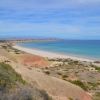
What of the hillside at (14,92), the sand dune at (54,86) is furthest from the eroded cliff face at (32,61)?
the hillside at (14,92)

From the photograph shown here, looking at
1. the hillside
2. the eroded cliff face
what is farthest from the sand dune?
the eroded cliff face

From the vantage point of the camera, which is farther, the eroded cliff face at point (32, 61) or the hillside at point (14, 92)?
the eroded cliff face at point (32, 61)

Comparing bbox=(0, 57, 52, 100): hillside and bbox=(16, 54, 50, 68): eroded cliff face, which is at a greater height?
bbox=(0, 57, 52, 100): hillside

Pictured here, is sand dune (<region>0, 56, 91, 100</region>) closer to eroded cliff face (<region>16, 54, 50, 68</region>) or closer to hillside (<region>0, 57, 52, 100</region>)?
hillside (<region>0, 57, 52, 100</region>)

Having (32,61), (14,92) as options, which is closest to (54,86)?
(14,92)

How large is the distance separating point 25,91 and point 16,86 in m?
1.29

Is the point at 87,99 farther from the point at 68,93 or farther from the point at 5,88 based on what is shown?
the point at 5,88

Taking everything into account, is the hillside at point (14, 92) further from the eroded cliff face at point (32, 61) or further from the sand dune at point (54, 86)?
the eroded cliff face at point (32, 61)

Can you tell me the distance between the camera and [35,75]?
20625 millimetres

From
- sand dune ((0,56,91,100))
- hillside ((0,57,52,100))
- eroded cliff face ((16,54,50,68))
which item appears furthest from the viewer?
eroded cliff face ((16,54,50,68))

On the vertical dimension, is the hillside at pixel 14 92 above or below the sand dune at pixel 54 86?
above

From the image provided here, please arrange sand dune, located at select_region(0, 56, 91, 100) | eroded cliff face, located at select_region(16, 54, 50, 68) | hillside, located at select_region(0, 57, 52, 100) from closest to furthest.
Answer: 1. hillside, located at select_region(0, 57, 52, 100)
2. sand dune, located at select_region(0, 56, 91, 100)
3. eroded cliff face, located at select_region(16, 54, 50, 68)

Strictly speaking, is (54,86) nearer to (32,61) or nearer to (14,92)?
(14,92)

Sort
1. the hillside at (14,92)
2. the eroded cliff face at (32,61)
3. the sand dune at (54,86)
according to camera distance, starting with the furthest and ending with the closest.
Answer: the eroded cliff face at (32,61), the sand dune at (54,86), the hillside at (14,92)
